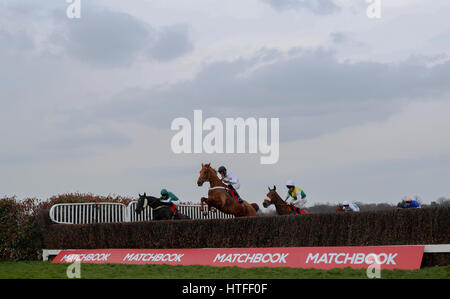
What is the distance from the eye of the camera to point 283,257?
352 inches

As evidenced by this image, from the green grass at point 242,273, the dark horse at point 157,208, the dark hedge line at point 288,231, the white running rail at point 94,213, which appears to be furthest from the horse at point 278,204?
the green grass at point 242,273

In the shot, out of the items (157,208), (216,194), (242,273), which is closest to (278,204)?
(216,194)

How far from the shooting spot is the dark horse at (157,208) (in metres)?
13.7

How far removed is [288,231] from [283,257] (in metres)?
0.51

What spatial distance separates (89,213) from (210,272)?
23.2ft

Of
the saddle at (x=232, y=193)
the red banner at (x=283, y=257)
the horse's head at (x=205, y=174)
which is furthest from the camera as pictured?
the saddle at (x=232, y=193)

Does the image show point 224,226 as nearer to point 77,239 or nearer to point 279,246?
point 279,246

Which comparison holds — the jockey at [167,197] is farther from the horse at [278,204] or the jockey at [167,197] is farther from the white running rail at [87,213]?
the horse at [278,204]

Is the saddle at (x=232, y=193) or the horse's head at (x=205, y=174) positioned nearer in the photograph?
the horse's head at (x=205, y=174)

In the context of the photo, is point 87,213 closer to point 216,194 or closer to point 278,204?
point 216,194

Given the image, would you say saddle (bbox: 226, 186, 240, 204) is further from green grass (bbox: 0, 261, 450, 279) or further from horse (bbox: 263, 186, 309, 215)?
green grass (bbox: 0, 261, 450, 279)

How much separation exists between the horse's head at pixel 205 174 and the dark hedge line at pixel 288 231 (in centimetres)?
173
